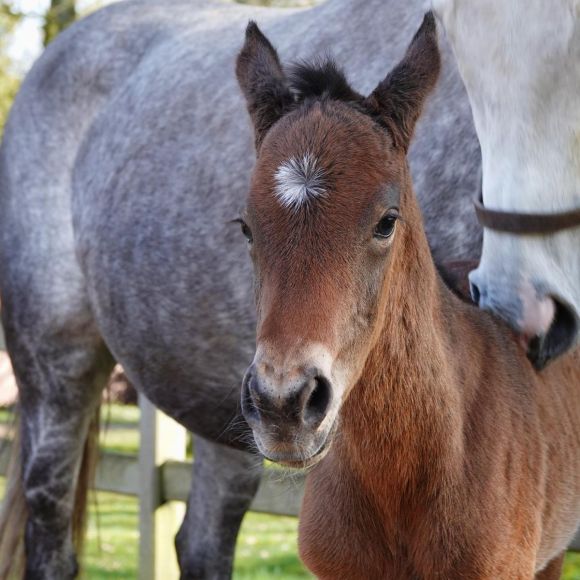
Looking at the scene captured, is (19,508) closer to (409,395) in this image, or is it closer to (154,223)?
(154,223)

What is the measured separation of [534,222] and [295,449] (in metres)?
0.79

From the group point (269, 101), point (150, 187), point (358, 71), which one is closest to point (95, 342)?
point (150, 187)

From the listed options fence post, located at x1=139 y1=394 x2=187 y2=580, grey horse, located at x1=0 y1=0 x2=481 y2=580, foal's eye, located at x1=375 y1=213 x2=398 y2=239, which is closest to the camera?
foal's eye, located at x1=375 y1=213 x2=398 y2=239

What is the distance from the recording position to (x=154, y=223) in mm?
3791

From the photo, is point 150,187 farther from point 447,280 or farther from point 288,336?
point 288,336

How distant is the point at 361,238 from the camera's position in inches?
85.1

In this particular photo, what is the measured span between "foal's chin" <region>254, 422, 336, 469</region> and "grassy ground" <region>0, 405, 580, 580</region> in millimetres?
2565

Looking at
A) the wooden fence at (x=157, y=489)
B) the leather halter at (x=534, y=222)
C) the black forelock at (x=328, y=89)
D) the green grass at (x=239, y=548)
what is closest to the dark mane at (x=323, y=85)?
the black forelock at (x=328, y=89)

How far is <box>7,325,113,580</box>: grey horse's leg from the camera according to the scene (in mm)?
4281

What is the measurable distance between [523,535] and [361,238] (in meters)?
0.80

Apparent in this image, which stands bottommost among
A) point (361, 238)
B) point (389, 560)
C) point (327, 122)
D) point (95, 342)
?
point (95, 342)

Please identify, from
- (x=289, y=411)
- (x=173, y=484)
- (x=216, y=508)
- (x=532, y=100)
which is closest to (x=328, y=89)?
(x=532, y=100)

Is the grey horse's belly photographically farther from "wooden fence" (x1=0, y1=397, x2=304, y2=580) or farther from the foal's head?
"wooden fence" (x1=0, y1=397, x2=304, y2=580)

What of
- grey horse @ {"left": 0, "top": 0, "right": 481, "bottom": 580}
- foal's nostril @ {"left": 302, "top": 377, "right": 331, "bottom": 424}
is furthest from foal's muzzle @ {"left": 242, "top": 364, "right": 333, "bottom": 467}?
grey horse @ {"left": 0, "top": 0, "right": 481, "bottom": 580}
